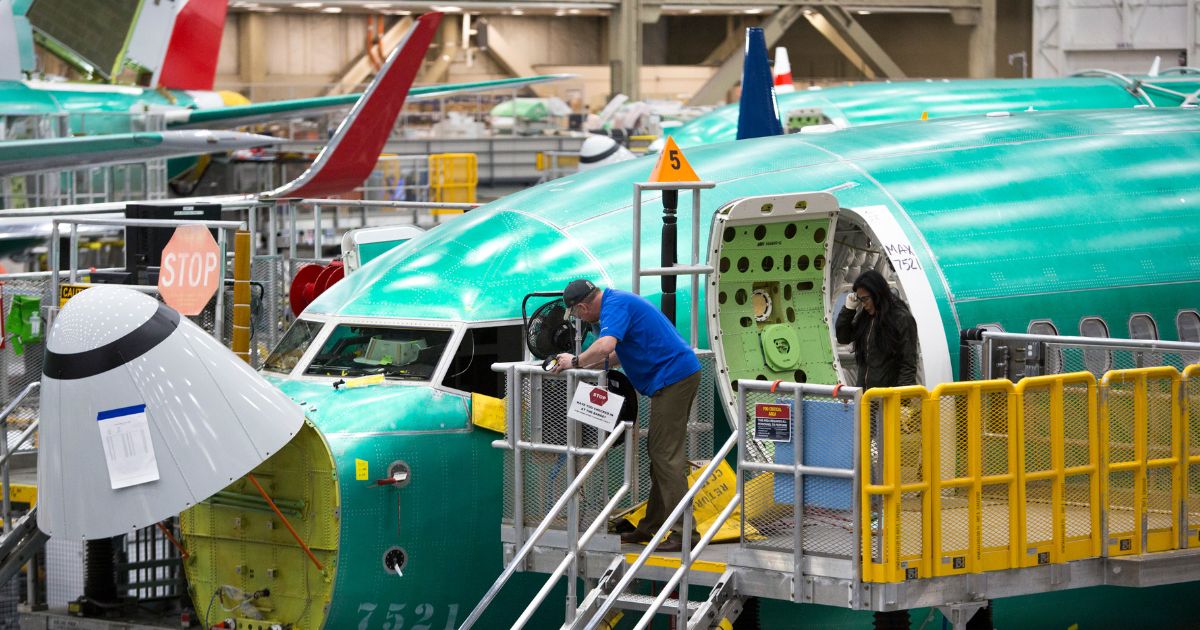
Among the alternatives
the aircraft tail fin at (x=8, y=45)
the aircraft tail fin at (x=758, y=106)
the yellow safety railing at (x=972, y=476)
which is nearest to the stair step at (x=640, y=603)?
the yellow safety railing at (x=972, y=476)

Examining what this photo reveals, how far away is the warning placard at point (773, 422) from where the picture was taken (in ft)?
33.7

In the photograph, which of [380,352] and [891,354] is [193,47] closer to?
[380,352]

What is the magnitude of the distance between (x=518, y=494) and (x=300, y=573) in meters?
1.71

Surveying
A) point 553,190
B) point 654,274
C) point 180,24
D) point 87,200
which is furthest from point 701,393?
point 180,24

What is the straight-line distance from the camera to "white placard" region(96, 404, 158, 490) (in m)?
10.6

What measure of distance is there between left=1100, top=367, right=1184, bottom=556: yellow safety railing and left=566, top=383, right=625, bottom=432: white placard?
335 centimetres

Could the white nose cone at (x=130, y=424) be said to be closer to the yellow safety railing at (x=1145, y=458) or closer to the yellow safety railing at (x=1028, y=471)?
the yellow safety railing at (x=1028, y=471)

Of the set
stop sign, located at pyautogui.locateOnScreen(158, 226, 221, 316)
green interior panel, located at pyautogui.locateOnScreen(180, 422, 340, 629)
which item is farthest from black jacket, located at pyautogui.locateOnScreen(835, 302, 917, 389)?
stop sign, located at pyautogui.locateOnScreen(158, 226, 221, 316)

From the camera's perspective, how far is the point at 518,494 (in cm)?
1132

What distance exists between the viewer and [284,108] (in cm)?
3294

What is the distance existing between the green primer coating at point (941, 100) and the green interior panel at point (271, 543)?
1929cm

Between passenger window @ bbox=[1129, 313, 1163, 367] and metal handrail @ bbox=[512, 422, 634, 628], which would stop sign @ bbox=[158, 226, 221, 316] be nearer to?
metal handrail @ bbox=[512, 422, 634, 628]

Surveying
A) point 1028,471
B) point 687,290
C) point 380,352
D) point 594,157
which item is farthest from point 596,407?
point 594,157

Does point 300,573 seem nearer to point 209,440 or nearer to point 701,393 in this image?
point 209,440
